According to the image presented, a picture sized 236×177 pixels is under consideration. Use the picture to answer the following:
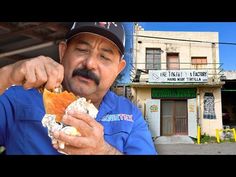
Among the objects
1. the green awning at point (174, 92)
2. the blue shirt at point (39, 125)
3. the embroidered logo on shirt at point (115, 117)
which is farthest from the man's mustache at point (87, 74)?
the green awning at point (174, 92)

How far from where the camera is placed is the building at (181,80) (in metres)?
3.72

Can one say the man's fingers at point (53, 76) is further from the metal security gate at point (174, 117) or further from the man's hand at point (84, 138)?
the metal security gate at point (174, 117)

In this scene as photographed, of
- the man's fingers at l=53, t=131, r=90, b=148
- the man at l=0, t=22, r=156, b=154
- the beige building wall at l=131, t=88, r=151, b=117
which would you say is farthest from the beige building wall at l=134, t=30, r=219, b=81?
the man's fingers at l=53, t=131, r=90, b=148

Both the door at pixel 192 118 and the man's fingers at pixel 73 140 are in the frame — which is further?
the door at pixel 192 118

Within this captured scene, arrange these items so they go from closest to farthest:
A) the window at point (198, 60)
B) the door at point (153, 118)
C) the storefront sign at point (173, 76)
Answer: the door at point (153, 118), the storefront sign at point (173, 76), the window at point (198, 60)

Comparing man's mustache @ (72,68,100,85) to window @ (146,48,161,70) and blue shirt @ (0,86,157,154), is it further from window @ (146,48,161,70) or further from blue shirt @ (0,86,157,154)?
window @ (146,48,161,70)

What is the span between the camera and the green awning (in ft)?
13.4

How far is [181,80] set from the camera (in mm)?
3916

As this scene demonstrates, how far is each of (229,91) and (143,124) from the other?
2.25 metres

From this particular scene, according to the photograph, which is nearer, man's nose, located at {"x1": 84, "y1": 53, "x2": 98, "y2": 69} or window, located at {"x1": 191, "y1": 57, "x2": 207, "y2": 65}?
man's nose, located at {"x1": 84, "y1": 53, "x2": 98, "y2": 69}

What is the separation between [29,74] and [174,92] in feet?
7.80

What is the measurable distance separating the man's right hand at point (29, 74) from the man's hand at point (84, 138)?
35cm

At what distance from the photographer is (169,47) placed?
4.05 metres
